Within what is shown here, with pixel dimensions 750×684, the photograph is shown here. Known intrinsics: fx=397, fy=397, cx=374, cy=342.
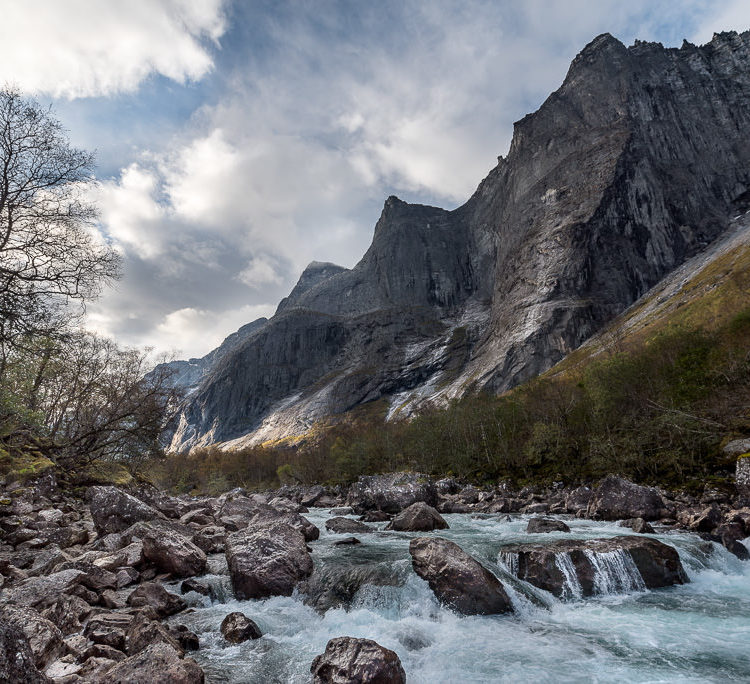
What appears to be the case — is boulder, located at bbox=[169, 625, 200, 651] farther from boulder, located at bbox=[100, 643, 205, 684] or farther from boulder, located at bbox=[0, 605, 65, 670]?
boulder, located at bbox=[100, 643, 205, 684]

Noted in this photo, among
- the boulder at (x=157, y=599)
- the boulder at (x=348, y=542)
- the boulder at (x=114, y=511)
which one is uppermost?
the boulder at (x=114, y=511)

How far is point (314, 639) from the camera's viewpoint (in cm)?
1108

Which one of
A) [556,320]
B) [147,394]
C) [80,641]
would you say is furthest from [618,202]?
[80,641]

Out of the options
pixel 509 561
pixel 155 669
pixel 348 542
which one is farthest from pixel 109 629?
pixel 348 542

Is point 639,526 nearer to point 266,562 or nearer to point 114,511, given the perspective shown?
point 266,562

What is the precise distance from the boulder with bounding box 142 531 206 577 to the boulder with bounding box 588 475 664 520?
2531 centimetres

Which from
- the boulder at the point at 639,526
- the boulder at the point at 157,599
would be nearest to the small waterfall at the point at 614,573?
the boulder at the point at 639,526

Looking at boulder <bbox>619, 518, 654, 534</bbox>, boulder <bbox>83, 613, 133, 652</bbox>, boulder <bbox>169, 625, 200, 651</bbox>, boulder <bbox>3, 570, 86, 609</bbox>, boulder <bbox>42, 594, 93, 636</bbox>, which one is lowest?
boulder <bbox>619, 518, 654, 534</bbox>

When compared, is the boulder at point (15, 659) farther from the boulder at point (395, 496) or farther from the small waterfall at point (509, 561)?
the boulder at point (395, 496)

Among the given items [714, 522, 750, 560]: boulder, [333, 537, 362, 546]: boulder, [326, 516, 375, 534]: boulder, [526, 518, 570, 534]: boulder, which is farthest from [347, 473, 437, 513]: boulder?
[714, 522, 750, 560]: boulder

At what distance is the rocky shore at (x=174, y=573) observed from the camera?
794 cm

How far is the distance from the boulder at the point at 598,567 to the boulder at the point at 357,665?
27.9ft

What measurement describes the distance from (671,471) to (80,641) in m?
42.5

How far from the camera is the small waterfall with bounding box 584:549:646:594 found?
14383 mm
